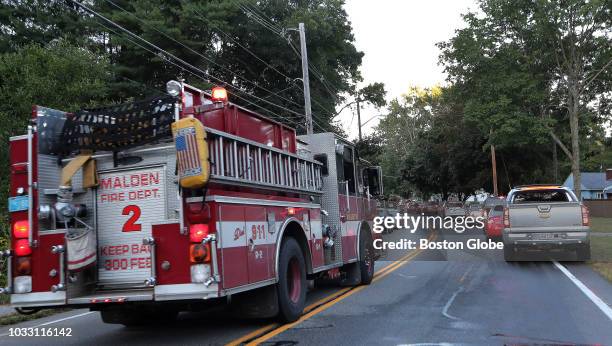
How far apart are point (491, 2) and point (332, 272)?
21840 millimetres

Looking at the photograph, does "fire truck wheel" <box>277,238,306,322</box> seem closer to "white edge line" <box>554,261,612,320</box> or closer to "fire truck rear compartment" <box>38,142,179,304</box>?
"fire truck rear compartment" <box>38,142,179,304</box>

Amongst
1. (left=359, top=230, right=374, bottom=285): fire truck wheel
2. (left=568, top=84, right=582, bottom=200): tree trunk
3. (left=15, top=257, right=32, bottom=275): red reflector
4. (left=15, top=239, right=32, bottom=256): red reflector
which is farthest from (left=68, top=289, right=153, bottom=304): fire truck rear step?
(left=568, top=84, right=582, bottom=200): tree trunk

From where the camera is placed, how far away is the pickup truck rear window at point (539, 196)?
1562 centimetres

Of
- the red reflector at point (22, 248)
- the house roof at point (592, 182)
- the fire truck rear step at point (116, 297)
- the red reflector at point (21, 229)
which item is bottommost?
the fire truck rear step at point (116, 297)

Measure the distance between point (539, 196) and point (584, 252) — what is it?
2012 mm

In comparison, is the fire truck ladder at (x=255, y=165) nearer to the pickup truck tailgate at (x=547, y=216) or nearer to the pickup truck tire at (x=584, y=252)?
the pickup truck tailgate at (x=547, y=216)

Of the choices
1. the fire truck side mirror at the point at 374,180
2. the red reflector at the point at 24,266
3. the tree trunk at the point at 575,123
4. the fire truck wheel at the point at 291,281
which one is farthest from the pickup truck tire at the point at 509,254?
the tree trunk at the point at 575,123

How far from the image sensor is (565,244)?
1414cm

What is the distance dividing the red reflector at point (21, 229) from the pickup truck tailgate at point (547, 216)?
1135 cm

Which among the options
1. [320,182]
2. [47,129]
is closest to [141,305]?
[47,129]

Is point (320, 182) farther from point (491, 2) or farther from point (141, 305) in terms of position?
point (491, 2)

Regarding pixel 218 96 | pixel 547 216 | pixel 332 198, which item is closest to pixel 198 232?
pixel 218 96

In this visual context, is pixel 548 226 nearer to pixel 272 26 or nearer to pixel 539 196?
pixel 539 196

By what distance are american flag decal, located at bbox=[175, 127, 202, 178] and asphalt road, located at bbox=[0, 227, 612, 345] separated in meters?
2.23
